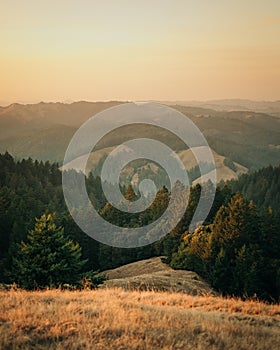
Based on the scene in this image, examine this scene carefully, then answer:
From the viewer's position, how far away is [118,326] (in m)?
10.2

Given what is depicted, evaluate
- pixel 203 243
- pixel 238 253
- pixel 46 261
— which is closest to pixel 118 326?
pixel 46 261

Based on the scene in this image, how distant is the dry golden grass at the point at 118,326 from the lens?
30.5 feet

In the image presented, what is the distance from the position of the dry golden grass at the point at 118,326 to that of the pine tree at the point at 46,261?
14861 mm

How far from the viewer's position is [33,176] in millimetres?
114500

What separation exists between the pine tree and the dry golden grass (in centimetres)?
1486

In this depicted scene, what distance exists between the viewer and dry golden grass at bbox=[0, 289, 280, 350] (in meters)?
9.30

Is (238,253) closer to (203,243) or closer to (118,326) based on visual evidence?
(203,243)

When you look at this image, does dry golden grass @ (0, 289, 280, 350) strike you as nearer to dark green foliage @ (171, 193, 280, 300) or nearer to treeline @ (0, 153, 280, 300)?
treeline @ (0, 153, 280, 300)

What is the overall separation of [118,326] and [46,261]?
19.9 meters

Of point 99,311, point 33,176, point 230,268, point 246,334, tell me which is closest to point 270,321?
point 246,334

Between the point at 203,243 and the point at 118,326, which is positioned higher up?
the point at 118,326

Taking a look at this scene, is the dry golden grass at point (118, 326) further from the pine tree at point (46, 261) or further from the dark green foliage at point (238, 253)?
the dark green foliage at point (238, 253)

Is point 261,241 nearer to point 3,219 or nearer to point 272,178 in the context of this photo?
point 3,219

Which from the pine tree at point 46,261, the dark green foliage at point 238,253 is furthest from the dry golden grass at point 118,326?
the dark green foliage at point 238,253
